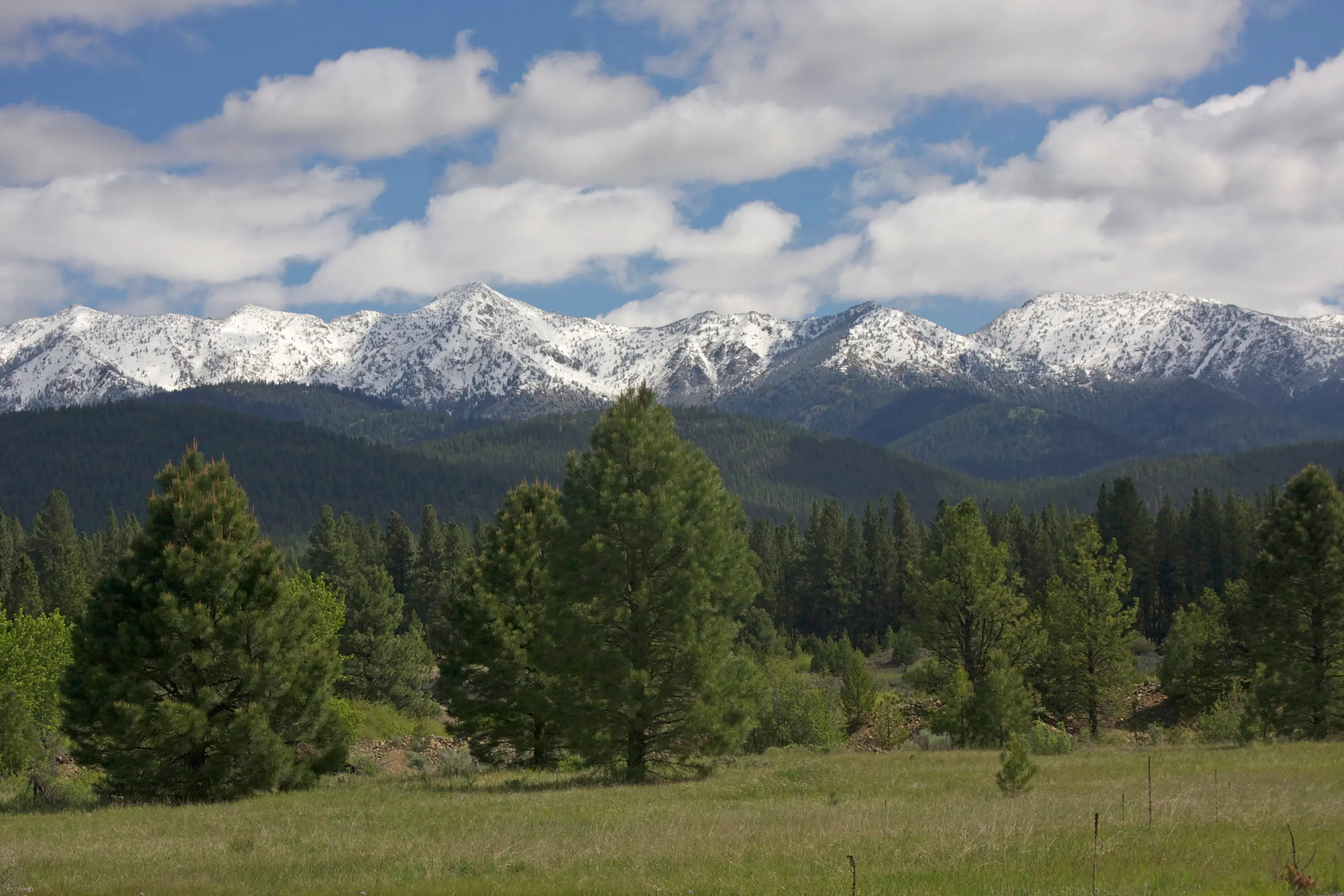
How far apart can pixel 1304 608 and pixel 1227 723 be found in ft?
17.9

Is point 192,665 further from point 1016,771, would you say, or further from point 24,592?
point 24,592

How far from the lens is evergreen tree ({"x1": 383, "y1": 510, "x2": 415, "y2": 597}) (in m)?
121

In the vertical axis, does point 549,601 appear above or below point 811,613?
above

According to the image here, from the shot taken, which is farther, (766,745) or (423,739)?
(423,739)

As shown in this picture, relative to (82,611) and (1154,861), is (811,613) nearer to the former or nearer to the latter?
(82,611)

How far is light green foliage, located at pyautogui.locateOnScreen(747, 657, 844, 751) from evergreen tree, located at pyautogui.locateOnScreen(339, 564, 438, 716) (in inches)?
974

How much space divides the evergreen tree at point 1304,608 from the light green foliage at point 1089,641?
6.10m

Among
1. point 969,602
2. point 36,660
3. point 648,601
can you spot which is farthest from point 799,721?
point 36,660

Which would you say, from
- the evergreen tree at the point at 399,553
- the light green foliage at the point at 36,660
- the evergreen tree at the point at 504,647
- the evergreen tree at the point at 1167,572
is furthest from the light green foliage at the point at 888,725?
the evergreen tree at the point at 399,553

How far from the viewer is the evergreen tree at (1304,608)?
41.4 metres

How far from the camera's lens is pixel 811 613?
126188mm

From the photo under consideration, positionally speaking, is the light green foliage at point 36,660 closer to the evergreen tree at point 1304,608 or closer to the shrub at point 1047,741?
the shrub at point 1047,741

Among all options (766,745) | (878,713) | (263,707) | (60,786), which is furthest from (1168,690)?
(60,786)

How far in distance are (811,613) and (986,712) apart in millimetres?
86329
